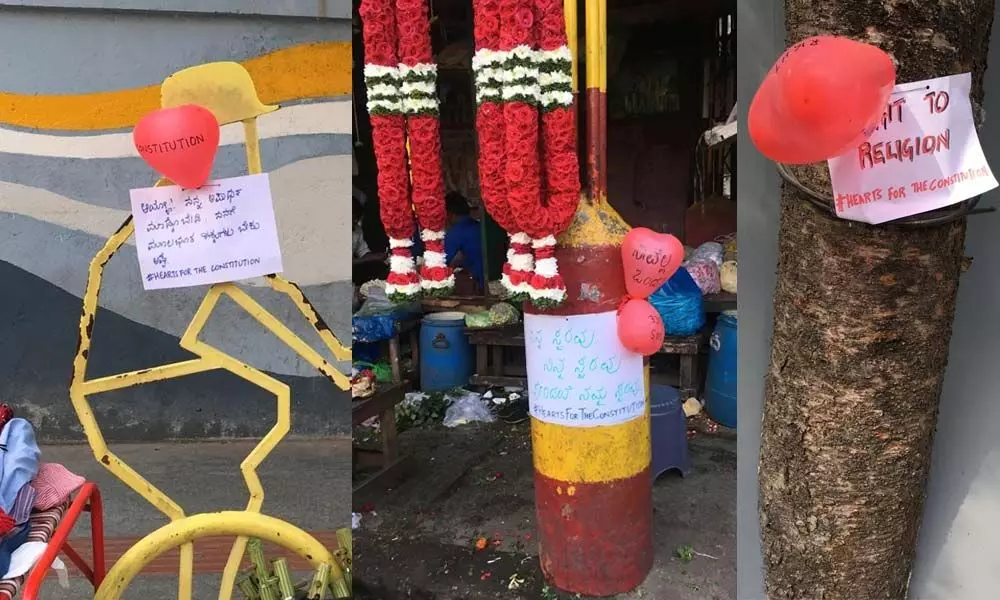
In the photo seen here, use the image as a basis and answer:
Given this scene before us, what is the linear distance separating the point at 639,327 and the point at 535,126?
0.89 meters

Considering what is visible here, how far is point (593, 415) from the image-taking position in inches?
116

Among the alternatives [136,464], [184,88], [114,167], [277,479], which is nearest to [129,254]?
[114,167]

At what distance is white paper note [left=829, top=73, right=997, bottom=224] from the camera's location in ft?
5.16

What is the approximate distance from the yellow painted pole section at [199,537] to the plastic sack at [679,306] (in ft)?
11.2

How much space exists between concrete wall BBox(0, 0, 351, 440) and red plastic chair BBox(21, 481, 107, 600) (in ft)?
8.56

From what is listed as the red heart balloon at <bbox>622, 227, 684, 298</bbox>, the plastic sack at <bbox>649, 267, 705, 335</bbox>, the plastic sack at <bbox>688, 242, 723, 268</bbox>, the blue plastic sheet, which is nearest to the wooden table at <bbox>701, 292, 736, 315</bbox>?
the plastic sack at <bbox>649, 267, 705, 335</bbox>

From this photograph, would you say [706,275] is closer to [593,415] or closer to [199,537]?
[593,415]

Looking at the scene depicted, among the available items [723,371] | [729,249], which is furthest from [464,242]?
[723,371]

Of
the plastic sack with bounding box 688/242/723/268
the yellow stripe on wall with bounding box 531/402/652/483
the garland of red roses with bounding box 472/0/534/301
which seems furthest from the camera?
the plastic sack with bounding box 688/242/723/268

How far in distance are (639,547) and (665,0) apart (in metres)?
4.56

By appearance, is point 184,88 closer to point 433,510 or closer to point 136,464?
point 433,510

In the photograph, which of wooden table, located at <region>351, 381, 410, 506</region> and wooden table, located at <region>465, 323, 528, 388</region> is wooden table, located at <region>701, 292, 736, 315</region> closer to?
wooden table, located at <region>465, 323, 528, 388</region>

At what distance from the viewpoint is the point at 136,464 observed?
15.8 ft

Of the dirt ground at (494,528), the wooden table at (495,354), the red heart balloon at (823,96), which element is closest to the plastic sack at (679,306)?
the dirt ground at (494,528)
